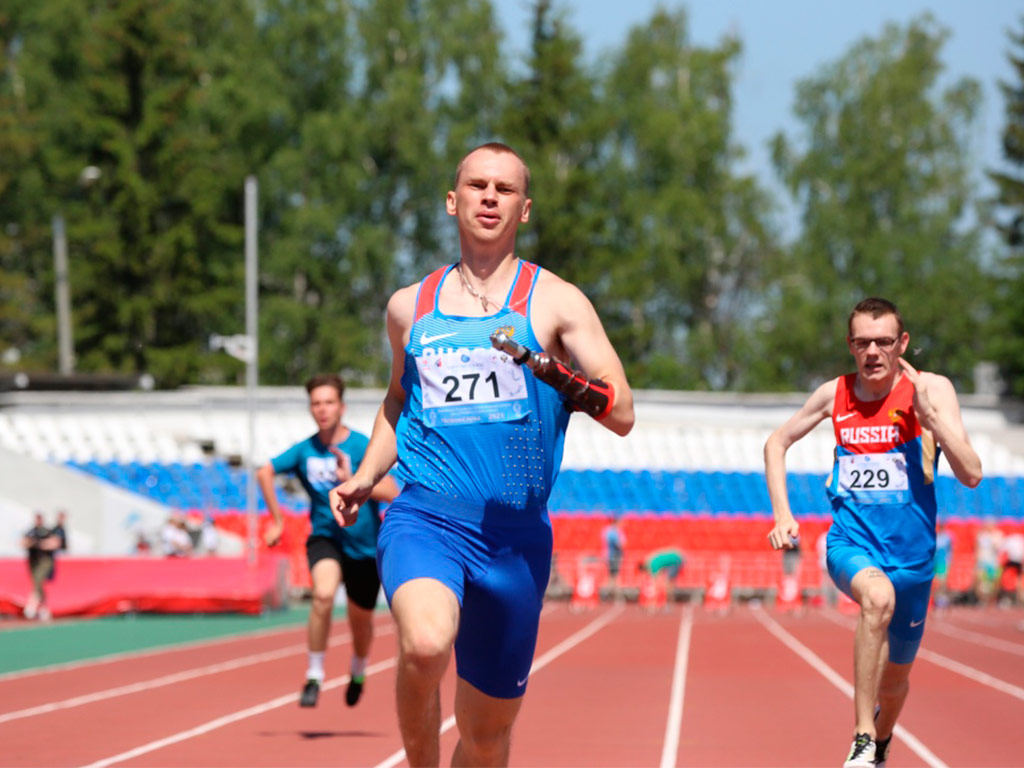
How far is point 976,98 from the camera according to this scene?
2628 inches

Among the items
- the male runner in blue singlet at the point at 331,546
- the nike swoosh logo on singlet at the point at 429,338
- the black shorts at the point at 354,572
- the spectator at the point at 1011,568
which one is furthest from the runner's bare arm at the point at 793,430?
the spectator at the point at 1011,568

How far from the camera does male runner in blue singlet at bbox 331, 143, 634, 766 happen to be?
540cm

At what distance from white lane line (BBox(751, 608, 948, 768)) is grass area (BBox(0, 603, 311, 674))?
7301mm

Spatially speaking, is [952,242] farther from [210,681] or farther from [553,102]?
[210,681]

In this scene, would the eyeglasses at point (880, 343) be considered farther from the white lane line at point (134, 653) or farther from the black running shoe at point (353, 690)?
the white lane line at point (134, 653)

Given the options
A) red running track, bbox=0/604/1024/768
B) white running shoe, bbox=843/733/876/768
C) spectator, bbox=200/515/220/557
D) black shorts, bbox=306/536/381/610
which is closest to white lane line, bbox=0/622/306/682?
red running track, bbox=0/604/1024/768

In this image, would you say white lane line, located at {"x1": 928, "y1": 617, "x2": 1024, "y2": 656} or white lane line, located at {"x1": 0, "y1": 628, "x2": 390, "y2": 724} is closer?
white lane line, located at {"x1": 0, "y1": 628, "x2": 390, "y2": 724}

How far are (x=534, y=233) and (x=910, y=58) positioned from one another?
16.9 metres

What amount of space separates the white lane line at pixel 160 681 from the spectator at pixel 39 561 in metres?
6.41

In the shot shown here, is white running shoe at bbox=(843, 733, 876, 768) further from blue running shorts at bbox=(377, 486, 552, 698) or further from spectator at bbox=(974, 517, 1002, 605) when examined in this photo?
spectator at bbox=(974, 517, 1002, 605)

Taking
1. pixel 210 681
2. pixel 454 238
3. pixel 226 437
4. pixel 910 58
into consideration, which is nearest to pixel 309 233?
pixel 454 238

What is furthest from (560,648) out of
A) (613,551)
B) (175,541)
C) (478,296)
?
(478,296)

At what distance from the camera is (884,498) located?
8.20 metres

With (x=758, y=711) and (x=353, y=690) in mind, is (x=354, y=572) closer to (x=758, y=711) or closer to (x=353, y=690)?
(x=353, y=690)
